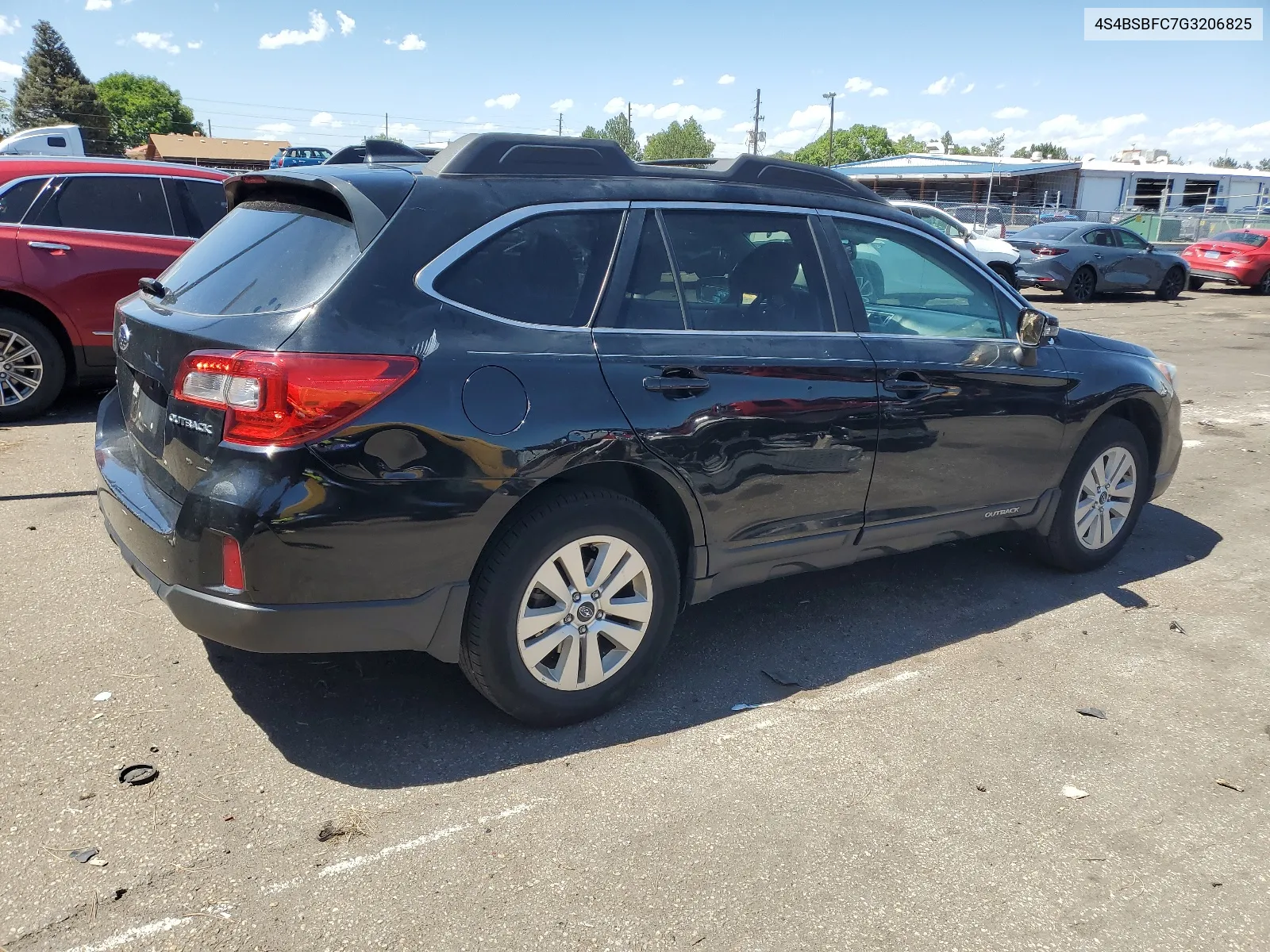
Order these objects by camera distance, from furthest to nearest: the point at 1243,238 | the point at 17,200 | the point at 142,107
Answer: the point at 142,107, the point at 1243,238, the point at 17,200

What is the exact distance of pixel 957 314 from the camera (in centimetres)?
448

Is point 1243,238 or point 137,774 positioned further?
point 1243,238

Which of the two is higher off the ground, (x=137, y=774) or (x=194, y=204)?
(x=194, y=204)

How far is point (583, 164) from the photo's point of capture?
136 inches

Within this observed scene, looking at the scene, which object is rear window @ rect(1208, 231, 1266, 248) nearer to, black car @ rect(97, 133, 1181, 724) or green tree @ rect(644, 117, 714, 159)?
black car @ rect(97, 133, 1181, 724)

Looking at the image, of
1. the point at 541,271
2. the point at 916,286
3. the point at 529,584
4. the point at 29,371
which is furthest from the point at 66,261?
the point at 916,286

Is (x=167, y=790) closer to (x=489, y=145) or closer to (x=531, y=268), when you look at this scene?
(x=531, y=268)

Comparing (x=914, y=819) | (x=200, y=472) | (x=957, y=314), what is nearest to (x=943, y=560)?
(x=957, y=314)

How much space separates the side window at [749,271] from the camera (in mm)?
3592

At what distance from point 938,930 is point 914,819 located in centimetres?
48

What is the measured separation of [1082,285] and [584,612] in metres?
19.3

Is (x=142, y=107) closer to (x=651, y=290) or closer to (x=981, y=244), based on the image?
(x=981, y=244)

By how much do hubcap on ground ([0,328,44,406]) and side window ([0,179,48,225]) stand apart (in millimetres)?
811

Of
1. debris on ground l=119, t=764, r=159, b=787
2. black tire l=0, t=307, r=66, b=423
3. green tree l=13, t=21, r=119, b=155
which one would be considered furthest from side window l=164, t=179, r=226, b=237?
green tree l=13, t=21, r=119, b=155
